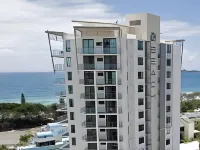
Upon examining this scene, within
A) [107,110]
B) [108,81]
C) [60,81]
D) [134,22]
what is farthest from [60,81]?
[134,22]

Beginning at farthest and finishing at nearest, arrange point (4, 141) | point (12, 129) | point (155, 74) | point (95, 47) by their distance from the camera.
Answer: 1. point (12, 129)
2. point (4, 141)
3. point (155, 74)
4. point (95, 47)

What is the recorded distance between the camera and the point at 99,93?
22328 millimetres

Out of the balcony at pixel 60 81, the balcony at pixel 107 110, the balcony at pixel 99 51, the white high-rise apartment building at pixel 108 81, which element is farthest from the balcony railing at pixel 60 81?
the balcony at pixel 107 110

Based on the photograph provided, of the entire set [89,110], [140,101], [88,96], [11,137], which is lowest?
[11,137]

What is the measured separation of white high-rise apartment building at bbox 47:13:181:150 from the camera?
72.1 feet

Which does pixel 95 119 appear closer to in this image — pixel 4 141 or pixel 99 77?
pixel 99 77

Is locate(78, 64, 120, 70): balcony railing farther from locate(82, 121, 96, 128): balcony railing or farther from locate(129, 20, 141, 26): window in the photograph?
locate(129, 20, 141, 26): window

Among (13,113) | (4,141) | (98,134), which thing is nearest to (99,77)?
(98,134)

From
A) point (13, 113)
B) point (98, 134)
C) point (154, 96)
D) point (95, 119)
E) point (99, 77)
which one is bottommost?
point (13, 113)

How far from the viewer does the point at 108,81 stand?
22141 millimetres

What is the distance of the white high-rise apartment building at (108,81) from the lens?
2197 cm

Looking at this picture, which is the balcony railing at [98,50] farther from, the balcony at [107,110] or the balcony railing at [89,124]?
the balcony railing at [89,124]

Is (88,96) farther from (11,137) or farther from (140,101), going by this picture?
(11,137)

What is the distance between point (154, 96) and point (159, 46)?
5126 millimetres
